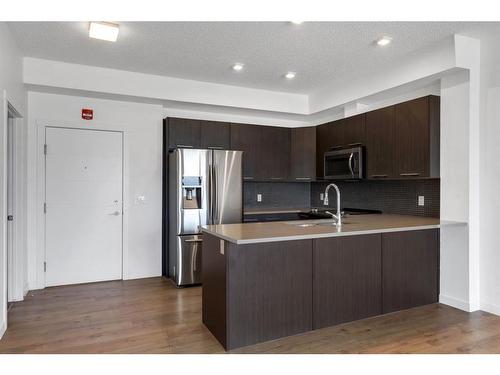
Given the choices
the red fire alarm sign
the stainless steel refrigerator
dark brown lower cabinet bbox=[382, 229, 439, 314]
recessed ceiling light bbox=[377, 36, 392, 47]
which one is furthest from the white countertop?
the red fire alarm sign

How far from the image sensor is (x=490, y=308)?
3236mm

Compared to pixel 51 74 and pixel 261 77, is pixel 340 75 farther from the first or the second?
pixel 51 74

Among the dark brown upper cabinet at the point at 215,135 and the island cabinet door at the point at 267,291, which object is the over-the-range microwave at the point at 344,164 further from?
the island cabinet door at the point at 267,291

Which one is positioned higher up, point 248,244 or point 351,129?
point 351,129

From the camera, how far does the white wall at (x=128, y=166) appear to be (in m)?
4.05

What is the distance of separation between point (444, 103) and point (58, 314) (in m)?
4.24

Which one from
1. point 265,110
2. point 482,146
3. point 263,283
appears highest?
point 265,110

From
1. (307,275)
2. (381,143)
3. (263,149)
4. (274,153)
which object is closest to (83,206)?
(263,149)

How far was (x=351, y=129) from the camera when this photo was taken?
446 cm

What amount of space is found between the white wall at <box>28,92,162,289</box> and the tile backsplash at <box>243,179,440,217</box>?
55.8 inches

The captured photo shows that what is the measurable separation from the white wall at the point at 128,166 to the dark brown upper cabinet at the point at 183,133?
25cm

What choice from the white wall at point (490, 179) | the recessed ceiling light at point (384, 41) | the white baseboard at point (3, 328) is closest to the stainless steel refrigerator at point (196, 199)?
the white baseboard at point (3, 328)
